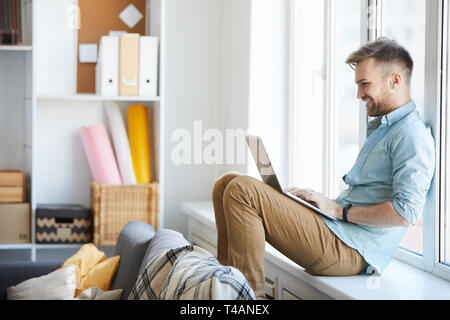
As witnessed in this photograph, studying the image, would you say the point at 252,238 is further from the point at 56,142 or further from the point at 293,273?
the point at 56,142

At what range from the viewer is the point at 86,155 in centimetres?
362

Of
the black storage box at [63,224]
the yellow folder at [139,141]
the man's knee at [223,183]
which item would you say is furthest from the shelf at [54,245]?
the man's knee at [223,183]

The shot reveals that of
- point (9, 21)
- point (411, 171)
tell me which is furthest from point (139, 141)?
point (411, 171)

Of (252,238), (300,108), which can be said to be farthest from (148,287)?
(300,108)

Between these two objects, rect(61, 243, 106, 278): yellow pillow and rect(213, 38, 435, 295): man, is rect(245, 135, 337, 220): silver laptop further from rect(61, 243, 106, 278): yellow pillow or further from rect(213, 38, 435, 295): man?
rect(61, 243, 106, 278): yellow pillow

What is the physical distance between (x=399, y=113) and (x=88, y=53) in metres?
2.23

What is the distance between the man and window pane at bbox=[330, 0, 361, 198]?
1.82ft

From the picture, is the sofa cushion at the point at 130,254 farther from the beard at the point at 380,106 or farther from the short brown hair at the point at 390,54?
the short brown hair at the point at 390,54

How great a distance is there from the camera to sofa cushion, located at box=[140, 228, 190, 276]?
73.5 inches

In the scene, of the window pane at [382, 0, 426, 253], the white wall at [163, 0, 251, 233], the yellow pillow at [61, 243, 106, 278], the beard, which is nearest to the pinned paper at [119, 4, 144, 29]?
the white wall at [163, 0, 251, 233]

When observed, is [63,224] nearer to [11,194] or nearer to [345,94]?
[11,194]

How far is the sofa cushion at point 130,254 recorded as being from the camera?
202cm

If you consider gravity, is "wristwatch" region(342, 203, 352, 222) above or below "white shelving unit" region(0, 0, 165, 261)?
below

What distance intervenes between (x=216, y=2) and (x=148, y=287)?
2.59 metres
